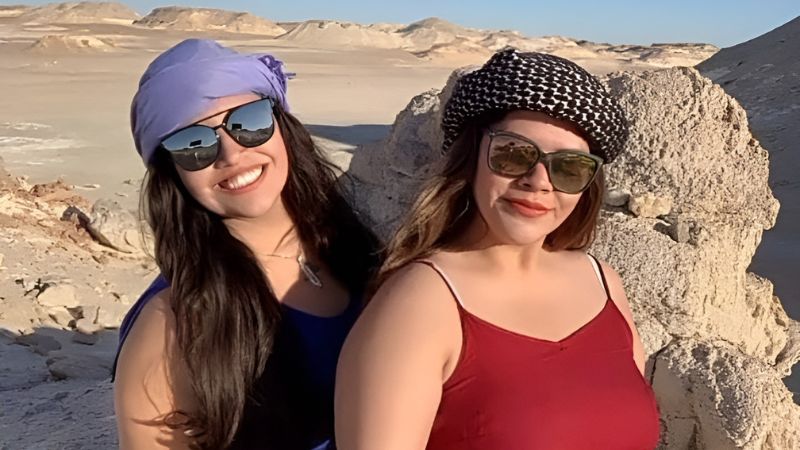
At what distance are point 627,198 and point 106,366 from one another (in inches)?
123

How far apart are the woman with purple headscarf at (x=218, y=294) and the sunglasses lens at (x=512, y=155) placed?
0.60m

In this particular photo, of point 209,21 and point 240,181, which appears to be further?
point 209,21

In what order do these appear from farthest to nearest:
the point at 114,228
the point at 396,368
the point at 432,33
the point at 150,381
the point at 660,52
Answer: the point at 432,33
the point at 660,52
the point at 114,228
the point at 150,381
the point at 396,368

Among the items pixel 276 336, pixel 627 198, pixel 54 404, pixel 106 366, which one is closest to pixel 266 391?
pixel 276 336

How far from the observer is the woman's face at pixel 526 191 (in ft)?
6.48

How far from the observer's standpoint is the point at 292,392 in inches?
88.3

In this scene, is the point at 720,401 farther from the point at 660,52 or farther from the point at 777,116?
the point at 660,52

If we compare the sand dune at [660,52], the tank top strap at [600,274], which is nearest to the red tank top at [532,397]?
the tank top strap at [600,274]

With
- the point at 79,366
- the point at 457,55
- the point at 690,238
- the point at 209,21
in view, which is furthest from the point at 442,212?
the point at 209,21

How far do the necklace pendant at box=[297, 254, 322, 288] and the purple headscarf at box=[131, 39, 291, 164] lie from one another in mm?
456

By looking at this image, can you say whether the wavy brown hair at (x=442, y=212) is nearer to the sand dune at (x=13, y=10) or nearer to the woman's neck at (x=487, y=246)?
the woman's neck at (x=487, y=246)

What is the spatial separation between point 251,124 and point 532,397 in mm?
908

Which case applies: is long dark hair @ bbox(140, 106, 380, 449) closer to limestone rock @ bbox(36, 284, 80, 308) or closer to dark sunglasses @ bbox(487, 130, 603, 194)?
dark sunglasses @ bbox(487, 130, 603, 194)

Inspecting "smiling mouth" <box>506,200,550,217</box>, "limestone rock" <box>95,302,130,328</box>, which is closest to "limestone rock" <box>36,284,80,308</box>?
"limestone rock" <box>95,302,130,328</box>
